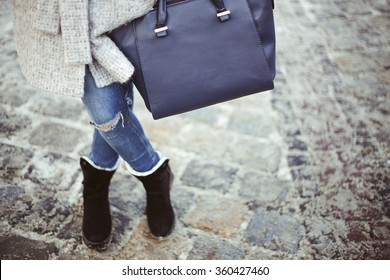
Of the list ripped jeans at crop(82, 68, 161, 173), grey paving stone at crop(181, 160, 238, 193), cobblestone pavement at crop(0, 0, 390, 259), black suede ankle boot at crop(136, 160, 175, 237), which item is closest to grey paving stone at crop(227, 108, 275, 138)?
cobblestone pavement at crop(0, 0, 390, 259)

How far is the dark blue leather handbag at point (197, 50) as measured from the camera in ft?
4.87

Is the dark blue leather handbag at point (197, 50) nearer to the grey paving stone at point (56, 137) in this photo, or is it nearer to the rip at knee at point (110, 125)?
the rip at knee at point (110, 125)

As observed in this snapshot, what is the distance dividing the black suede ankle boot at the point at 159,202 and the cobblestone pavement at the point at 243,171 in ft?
0.23

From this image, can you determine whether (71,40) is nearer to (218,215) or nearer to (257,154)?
(218,215)

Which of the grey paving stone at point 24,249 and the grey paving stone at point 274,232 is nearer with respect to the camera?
the grey paving stone at point 24,249

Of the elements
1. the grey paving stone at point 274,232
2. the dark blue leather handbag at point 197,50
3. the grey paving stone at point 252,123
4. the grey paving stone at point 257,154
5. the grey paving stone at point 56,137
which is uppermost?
the dark blue leather handbag at point 197,50

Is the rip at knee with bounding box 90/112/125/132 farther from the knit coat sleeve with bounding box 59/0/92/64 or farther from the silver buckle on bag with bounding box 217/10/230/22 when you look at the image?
the silver buckle on bag with bounding box 217/10/230/22

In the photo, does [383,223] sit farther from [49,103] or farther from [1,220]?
[49,103]

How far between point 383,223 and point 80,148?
182 cm

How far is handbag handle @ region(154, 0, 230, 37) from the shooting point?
1.45m

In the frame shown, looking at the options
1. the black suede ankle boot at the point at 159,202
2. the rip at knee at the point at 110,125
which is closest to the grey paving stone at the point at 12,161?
the black suede ankle boot at the point at 159,202

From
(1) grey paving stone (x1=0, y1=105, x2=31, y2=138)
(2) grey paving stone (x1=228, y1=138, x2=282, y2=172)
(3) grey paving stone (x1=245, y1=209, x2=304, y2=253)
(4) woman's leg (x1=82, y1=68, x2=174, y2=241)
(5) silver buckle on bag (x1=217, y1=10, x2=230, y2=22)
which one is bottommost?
(3) grey paving stone (x1=245, y1=209, x2=304, y2=253)

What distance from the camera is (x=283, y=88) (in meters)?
3.17

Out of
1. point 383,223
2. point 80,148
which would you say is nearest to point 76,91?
point 80,148
